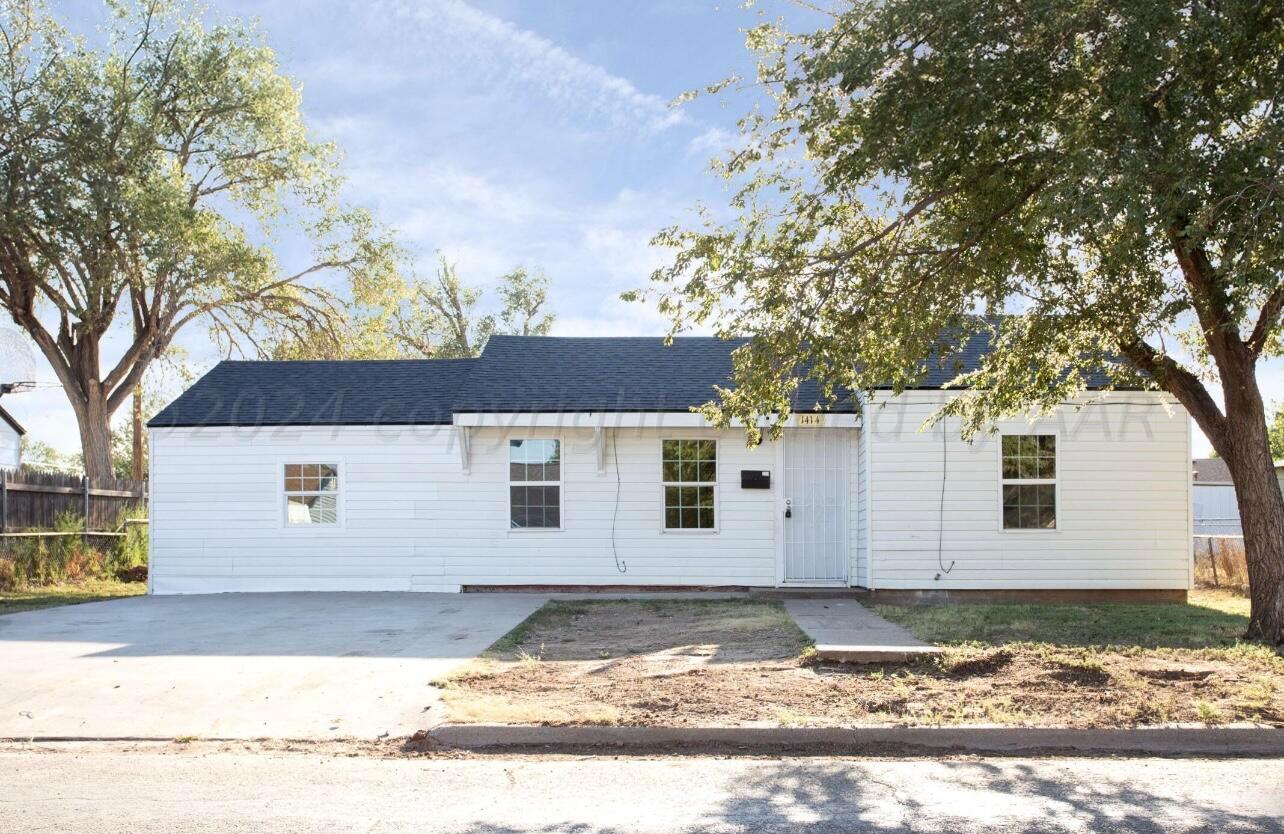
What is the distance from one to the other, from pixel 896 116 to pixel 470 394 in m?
9.61

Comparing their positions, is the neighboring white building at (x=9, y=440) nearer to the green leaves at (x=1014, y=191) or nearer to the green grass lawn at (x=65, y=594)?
the green grass lawn at (x=65, y=594)

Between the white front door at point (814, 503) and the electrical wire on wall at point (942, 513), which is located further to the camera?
the white front door at point (814, 503)

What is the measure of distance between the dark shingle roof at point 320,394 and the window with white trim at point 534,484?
1363 millimetres

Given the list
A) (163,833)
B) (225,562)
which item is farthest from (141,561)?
(163,833)

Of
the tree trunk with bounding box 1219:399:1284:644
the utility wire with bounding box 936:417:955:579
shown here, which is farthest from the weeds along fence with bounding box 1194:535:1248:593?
the tree trunk with bounding box 1219:399:1284:644

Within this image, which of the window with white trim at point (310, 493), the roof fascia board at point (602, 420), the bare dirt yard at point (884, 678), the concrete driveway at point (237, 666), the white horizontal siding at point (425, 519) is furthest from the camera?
the window with white trim at point (310, 493)

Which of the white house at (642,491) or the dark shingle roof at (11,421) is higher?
the dark shingle roof at (11,421)

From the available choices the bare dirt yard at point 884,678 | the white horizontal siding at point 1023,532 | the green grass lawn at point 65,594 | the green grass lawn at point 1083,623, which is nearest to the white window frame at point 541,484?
the bare dirt yard at point 884,678

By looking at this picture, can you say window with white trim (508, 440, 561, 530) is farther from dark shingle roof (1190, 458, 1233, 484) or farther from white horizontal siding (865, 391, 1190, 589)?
dark shingle roof (1190, 458, 1233, 484)

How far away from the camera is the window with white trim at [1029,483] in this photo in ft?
52.0

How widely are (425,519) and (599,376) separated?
3.61 meters

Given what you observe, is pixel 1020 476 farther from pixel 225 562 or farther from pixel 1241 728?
pixel 225 562

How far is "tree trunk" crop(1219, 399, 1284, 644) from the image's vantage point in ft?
34.9

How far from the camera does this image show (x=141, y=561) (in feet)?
71.4
